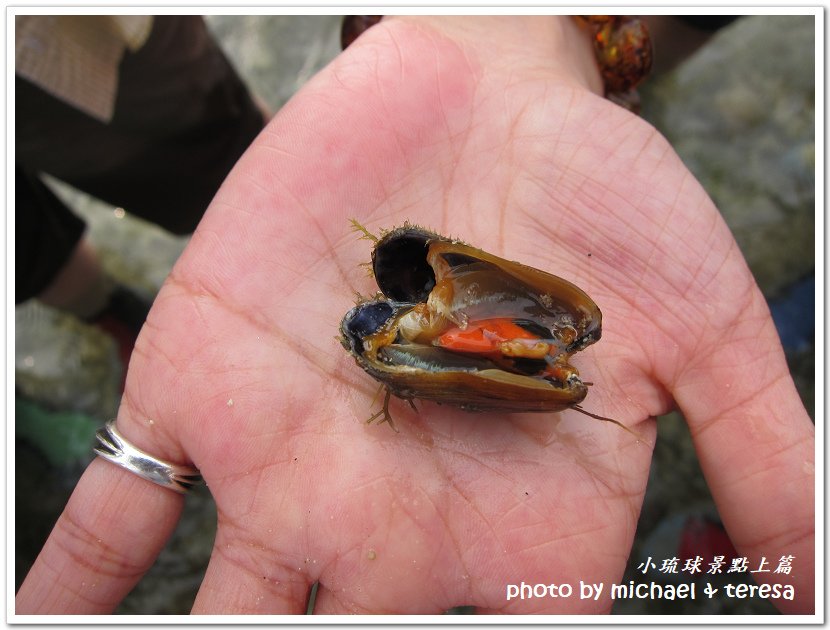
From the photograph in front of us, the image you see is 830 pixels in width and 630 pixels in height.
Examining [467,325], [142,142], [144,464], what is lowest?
[144,464]

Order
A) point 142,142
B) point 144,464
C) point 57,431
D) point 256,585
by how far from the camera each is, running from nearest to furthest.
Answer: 1. point 256,585
2. point 144,464
3. point 142,142
4. point 57,431

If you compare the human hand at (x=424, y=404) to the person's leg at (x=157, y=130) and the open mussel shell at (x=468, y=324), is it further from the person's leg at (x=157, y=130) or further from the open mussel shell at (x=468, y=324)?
the person's leg at (x=157, y=130)

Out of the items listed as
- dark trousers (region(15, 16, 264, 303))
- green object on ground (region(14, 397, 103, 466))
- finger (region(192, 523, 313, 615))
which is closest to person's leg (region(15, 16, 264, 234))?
dark trousers (region(15, 16, 264, 303))

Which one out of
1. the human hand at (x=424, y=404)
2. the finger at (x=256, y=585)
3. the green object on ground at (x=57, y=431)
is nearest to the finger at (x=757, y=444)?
the human hand at (x=424, y=404)

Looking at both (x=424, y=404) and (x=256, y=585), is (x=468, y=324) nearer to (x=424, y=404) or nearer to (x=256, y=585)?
(x=424, y=404)

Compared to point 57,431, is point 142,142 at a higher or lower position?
higher

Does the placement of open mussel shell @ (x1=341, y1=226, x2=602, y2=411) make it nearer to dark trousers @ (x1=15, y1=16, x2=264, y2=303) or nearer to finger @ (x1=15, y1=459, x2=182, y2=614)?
finger @ (x1=15, y1=459, x2=182, y2=614)

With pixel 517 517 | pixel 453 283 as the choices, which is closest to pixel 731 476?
pixel 517 517

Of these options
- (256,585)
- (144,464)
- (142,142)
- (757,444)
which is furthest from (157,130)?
(757,444)
